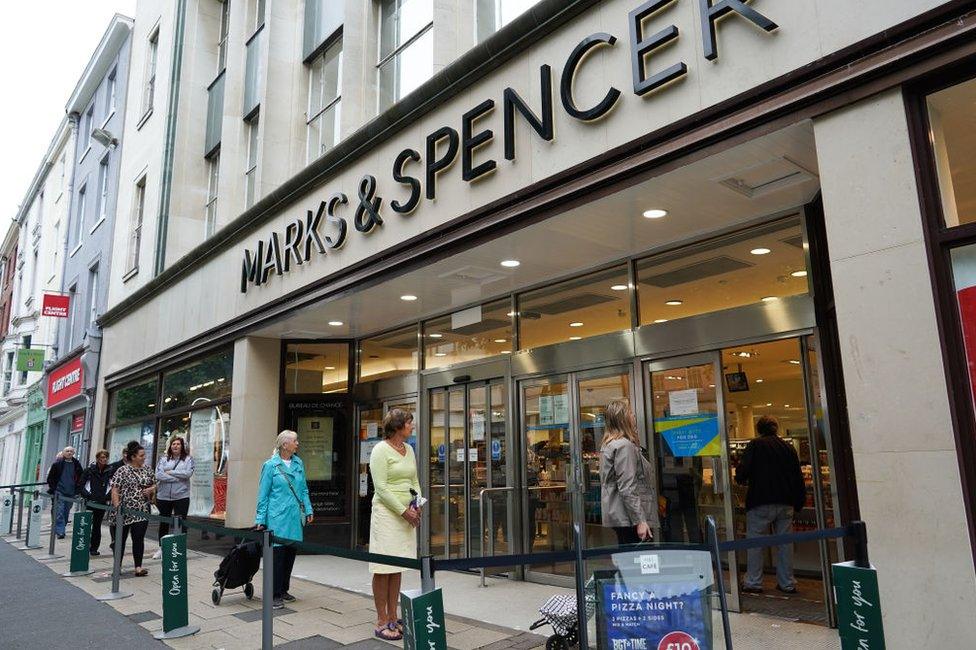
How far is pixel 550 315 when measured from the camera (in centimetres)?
877

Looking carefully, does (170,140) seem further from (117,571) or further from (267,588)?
(267,588)

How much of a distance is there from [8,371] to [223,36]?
27.8 metres

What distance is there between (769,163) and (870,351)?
6.31ft

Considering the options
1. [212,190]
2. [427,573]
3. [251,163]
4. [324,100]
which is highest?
[212,190]

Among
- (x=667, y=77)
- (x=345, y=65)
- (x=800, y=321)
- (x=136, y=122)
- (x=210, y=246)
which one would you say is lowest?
(x=800, y=321)

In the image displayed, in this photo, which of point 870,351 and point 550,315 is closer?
point 870,351

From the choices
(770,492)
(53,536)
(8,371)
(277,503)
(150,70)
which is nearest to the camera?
(770,492)

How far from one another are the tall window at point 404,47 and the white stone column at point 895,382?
5.96 meters

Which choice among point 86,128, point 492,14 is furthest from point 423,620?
point 86,128

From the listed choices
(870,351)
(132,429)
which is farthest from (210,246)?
(870,351)

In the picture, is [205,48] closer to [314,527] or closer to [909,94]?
[314,527]

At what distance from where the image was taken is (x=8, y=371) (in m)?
35.2

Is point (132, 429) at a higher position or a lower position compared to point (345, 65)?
lower

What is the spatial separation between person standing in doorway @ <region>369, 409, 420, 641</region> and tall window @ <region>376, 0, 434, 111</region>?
5.28 meters
